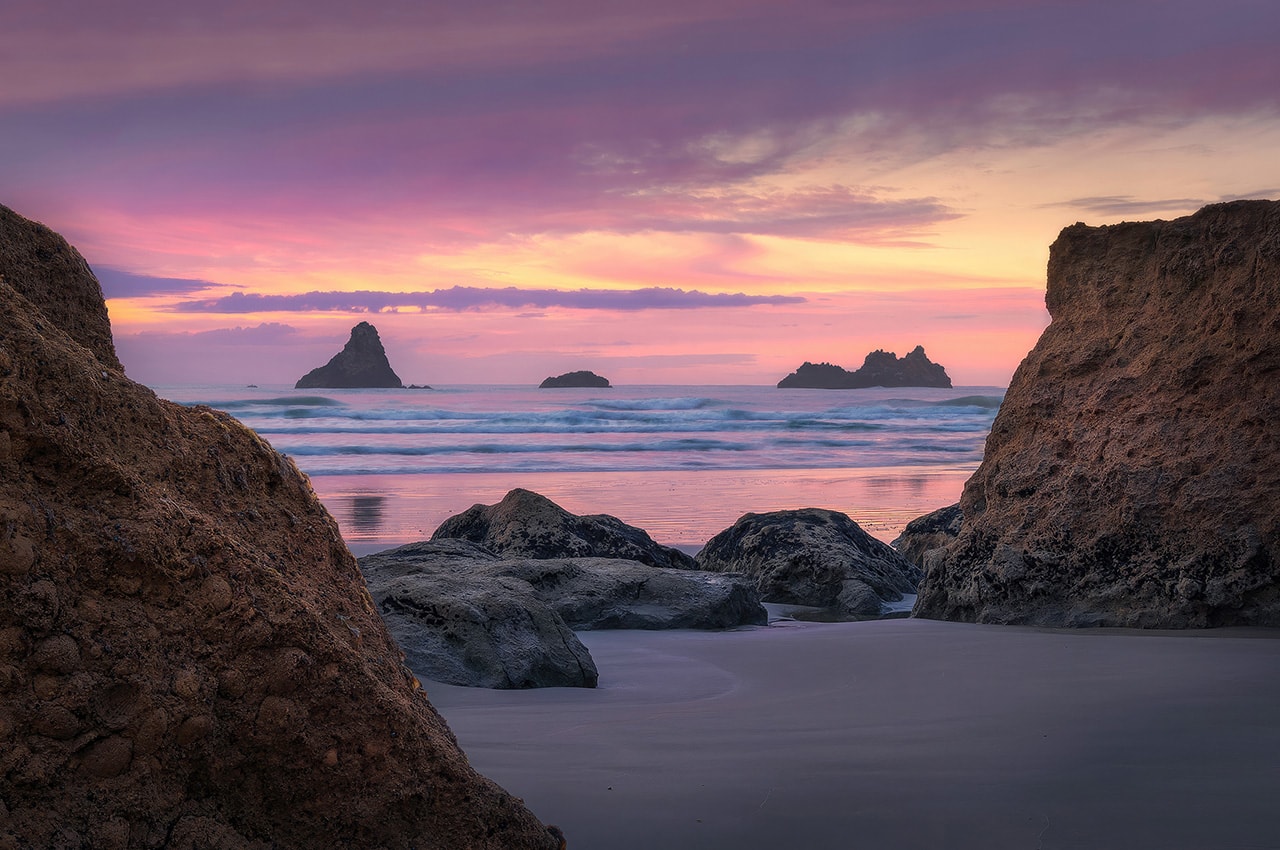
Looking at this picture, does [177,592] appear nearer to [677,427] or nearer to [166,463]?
[166,463]

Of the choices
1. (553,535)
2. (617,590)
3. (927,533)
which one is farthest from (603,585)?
(927,533)

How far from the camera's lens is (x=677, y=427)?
34719 mm

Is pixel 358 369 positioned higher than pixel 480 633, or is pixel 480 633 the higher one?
pixel 358 369

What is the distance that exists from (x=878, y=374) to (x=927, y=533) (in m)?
79.2

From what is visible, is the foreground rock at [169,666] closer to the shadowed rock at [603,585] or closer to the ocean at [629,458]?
the shadowed rock at [603,585]

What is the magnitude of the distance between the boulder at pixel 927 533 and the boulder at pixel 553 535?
2.26 meters

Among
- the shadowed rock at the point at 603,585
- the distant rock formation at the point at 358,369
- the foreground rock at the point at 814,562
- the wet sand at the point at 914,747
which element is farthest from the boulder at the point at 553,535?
the distant rock formation at the point at 358,369

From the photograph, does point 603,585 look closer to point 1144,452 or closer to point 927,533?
point 1144,452

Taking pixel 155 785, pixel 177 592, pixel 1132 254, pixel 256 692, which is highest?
pixel 1132 254

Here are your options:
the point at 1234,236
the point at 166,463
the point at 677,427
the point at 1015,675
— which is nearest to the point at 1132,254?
the point at 1234,236

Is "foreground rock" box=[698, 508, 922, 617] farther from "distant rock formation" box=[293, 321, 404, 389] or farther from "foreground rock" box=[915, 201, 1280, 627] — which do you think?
"distant rock formation" box=[293, 321, 404, 389]

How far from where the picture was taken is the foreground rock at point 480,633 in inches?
174

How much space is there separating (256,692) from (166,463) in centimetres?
49

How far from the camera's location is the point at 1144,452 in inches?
228
